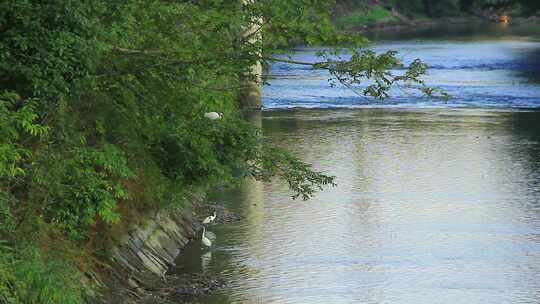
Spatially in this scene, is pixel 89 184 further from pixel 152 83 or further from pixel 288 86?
pixel 288 86

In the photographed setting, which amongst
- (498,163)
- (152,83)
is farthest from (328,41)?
(498,163)

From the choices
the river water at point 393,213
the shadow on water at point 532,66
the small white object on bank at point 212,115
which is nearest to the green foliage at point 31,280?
the river water at point 393,213

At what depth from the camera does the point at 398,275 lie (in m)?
20.5

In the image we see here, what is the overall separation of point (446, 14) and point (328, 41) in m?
124

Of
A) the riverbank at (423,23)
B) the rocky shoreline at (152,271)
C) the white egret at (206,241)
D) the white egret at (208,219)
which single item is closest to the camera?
the rocky shoreline at (152,271)

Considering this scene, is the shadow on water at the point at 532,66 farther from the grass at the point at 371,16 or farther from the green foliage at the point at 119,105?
the green foliage at the point at 119,105

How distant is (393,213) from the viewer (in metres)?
26.4

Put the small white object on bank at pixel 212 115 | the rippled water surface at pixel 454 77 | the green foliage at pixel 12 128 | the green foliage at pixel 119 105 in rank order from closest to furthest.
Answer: the green foliage at pixel 12 128 < the green foliage at pixel 119 105 < the small white object on bank at pixel 212 115 < the rippled water surface at pixel 454 77

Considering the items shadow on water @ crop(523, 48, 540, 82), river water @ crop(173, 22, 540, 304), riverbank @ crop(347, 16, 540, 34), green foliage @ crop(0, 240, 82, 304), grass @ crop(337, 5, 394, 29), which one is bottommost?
riverbank @ crop(347, 16, 540, 34)

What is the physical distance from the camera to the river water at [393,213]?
19797 millimetres

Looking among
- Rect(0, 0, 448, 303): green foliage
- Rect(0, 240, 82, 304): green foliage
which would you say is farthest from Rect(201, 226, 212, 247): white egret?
Rect(0, 240, 82, 304): green foliage

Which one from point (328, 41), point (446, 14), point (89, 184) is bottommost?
point (446, 14)

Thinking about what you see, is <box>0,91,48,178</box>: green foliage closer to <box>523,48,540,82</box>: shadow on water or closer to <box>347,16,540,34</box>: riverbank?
<box>523,48,540,82</box>: shadow on water

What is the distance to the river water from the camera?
1980 centimetres
